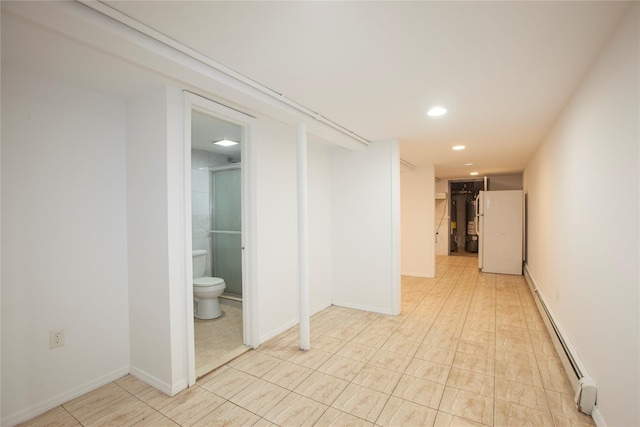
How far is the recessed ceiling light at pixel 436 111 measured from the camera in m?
2.64

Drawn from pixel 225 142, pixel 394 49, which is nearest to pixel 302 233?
pixel 394 49

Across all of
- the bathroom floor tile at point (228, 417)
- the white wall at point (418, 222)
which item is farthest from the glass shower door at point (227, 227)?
the white wall at point (418, 222)

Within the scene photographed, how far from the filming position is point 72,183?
83.0 inches

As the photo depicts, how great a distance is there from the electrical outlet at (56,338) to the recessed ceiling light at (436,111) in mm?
3396

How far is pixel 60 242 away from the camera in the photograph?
6.73ft

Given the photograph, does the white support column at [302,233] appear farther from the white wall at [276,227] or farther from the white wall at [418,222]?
the white wall at [418,222]

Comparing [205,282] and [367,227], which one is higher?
[367,227]

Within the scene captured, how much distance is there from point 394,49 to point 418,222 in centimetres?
477

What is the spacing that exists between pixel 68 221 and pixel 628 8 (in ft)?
11.3

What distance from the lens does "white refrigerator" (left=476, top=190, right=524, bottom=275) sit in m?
6.05

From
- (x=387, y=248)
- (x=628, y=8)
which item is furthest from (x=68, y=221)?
(x=628, y=8)

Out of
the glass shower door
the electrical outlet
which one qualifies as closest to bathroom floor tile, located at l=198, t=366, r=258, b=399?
the electrical outlet

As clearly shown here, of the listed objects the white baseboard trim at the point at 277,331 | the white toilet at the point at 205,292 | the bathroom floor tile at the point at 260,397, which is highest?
the white toilet at the point at 205,292

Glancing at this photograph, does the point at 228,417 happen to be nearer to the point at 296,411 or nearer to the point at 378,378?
the point at 296,411
